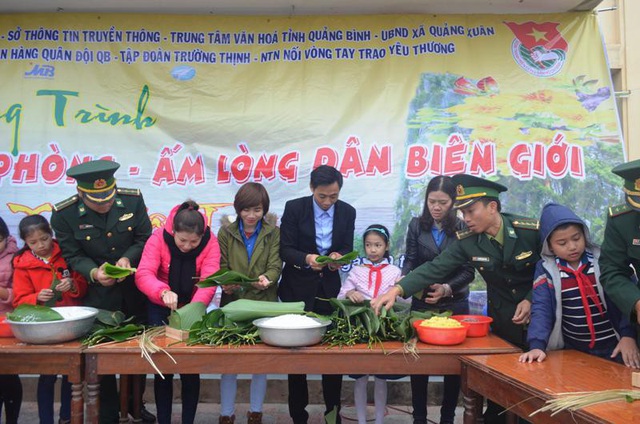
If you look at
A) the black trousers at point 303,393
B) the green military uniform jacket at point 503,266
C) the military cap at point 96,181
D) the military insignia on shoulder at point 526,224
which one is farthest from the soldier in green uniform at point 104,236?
the military insignia on shoulder at point 526,224

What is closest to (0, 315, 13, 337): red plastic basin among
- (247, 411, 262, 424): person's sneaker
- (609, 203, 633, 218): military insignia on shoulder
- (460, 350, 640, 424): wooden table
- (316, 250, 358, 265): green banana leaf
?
(247, 411, 262, 424): person's sneaker

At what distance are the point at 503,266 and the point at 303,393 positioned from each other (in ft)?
4.98

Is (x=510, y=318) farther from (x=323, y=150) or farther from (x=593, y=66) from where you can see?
(x=593, y=66)

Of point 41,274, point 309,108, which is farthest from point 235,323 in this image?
point 309,108

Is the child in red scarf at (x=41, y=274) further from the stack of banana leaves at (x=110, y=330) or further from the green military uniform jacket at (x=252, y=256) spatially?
the green military uniform jacket at (x=252, y=256)

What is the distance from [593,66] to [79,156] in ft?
13.9

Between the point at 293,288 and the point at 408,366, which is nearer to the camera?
the point at 408,366

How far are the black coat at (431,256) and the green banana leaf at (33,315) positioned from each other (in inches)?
85.2

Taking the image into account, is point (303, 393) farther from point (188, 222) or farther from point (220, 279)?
point (188, 222)

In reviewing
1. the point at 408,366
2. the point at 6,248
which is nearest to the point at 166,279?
the point at 6,248

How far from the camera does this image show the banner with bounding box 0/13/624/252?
4.36m

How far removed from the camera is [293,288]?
143 inches

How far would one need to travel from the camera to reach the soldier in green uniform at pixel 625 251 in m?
2.36

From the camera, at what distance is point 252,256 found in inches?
138
